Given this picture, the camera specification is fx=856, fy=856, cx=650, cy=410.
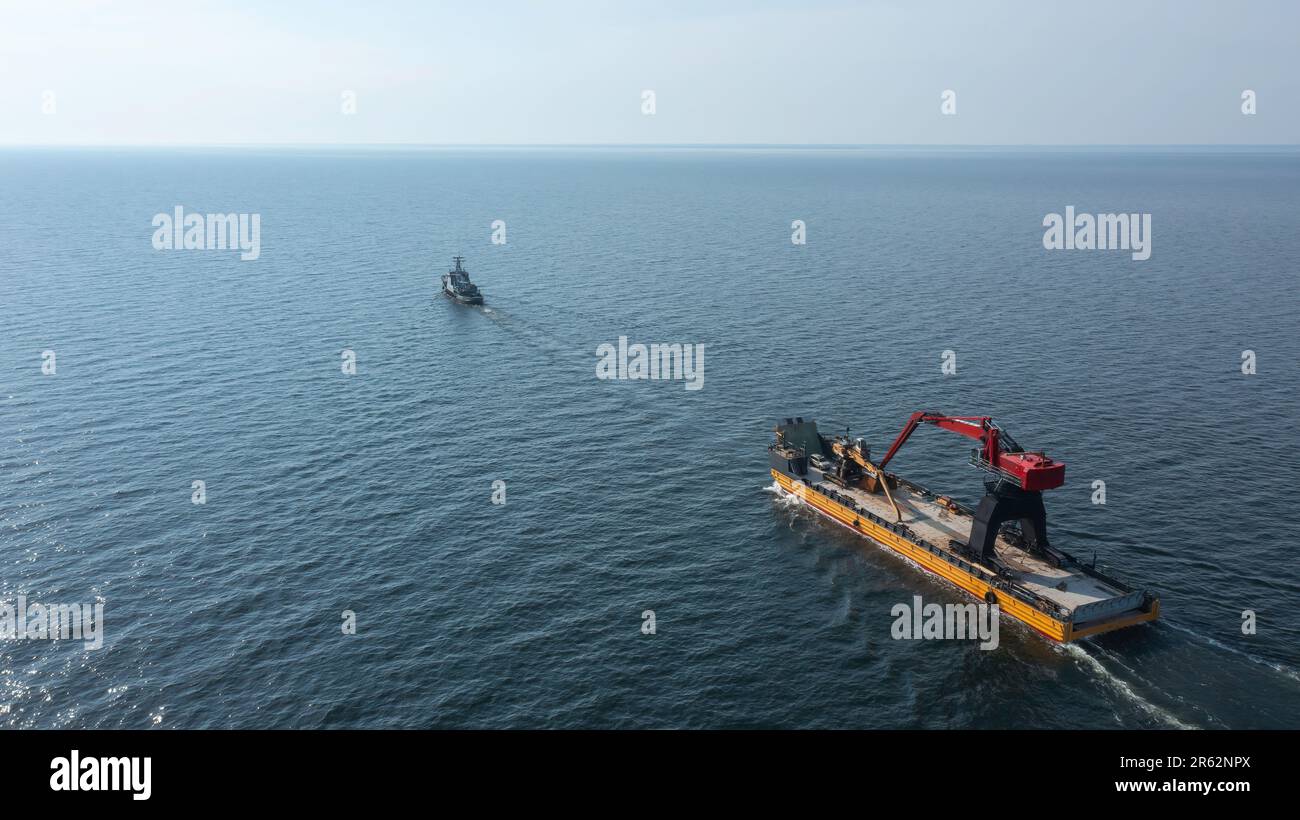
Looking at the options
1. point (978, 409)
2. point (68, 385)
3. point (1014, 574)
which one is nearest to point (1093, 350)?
point (978, 409)

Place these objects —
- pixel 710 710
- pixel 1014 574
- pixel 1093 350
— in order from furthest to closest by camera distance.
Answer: pixel 1093 350 → pixel 1014 574 → pixel 710 710

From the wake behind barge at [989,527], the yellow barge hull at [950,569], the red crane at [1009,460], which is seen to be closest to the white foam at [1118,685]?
the yellow barge hull at [950,569]

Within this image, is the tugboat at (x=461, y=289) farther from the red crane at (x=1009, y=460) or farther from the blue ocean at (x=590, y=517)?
the red crane at (x=1009, y=460)

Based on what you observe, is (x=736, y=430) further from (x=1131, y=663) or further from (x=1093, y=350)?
(x=1093, y=350)

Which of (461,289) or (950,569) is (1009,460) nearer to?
(950,569)

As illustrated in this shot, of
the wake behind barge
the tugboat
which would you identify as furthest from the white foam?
the tugboat
